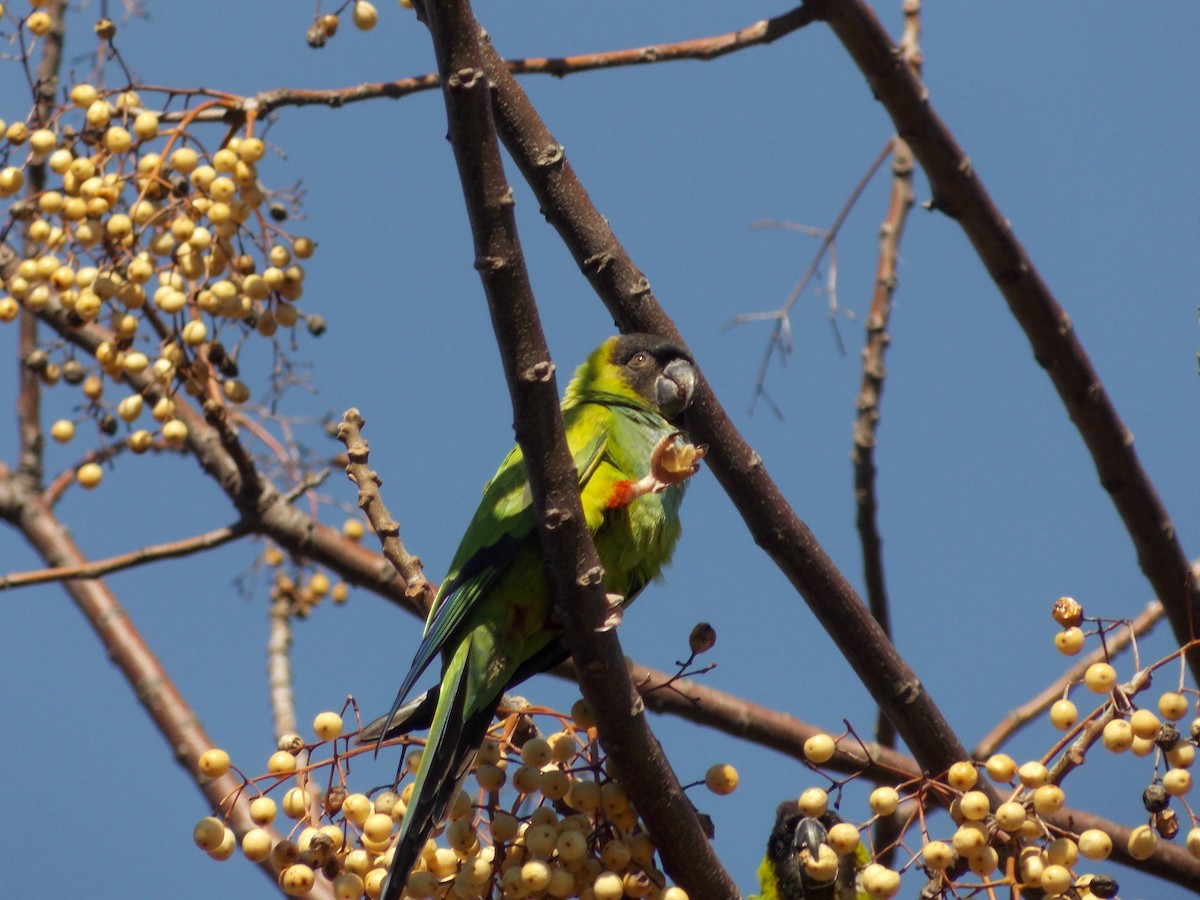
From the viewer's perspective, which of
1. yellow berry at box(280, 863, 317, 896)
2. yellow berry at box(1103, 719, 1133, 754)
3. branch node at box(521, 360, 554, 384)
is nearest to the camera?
branch node at box(521, 360, 554, 384)

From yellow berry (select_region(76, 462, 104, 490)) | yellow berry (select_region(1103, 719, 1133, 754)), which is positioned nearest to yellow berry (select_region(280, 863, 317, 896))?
yellow berry (select_region(1103, 719, 1133, 754))

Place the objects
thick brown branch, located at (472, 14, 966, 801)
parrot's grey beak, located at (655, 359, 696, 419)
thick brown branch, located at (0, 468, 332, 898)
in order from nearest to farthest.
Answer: thick brown branch, located at (472, 14, 966, 801) → parrot's grey beak, located at (655, 359, 696, 419) → thick brown branch, located at (0, 468, 332, 898)

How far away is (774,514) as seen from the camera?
2.86 meters

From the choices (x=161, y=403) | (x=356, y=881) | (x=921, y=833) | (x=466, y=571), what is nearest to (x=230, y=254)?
(x=161, y=403)

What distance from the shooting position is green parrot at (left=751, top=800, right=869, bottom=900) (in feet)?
8.59

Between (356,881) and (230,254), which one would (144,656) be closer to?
(230,254)

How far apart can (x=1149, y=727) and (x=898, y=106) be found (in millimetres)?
1996

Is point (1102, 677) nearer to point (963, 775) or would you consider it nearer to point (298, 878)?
point (963, 775)

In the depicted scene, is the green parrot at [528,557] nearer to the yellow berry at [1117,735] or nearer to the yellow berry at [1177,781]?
the yellow berry at [1117,735]

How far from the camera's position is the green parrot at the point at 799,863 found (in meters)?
2.62

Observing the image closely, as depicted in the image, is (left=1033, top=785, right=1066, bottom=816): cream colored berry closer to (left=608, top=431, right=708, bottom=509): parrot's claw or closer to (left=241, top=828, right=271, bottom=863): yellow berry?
(left=608, top=431, right=708, bottom=509): parrot's claw

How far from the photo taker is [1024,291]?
3699 mm

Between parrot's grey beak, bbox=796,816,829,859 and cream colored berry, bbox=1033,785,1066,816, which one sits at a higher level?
parrot's grey beak, bbox=796,816,829,859

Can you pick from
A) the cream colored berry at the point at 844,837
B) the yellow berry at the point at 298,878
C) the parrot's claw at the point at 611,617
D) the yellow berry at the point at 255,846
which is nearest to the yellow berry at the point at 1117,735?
the cream colored berry at the point at 844,837
